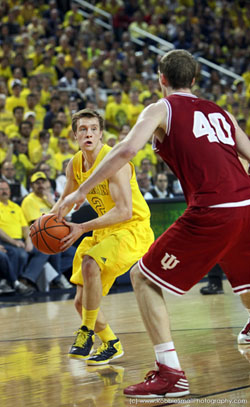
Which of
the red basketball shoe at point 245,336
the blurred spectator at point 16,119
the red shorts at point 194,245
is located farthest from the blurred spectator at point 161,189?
the red shorts at point 194,245

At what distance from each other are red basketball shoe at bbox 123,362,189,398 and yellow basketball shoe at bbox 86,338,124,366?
3.37ft

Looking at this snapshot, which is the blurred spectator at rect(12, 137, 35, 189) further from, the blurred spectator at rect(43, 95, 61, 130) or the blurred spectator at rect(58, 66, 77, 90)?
the blurred spectator at rect(58, 66, 77, 90)

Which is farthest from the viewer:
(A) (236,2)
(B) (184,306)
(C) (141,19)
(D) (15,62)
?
(A) (236,2)

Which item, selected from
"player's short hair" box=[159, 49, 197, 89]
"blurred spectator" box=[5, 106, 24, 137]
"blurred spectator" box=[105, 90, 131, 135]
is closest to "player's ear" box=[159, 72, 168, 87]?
"player's short hair" box=[159, 49, 197, 89]

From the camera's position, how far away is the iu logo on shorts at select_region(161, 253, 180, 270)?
3.67 metres

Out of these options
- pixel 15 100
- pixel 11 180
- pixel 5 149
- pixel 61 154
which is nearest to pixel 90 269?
pixel 11 180

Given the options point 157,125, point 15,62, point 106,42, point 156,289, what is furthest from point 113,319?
point 106,42

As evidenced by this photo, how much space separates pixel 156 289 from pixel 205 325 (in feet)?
8.76

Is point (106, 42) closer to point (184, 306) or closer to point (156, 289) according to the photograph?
point (184, 306)

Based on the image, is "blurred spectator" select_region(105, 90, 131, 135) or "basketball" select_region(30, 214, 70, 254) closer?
"basketball" select_region(30, 214, 70, 254)

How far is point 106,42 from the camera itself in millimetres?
17344

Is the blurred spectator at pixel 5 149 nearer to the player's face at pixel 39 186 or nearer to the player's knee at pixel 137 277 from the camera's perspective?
the player's face at pixel 39 186

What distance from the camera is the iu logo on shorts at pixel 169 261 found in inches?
144

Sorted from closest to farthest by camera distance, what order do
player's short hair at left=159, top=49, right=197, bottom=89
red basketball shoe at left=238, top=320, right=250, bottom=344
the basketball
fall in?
player's short hair at left=159, top=49, right=197, bottom=89 → the basketball → red basketball shoe at left=238, top=320, right=250, bottom=344
